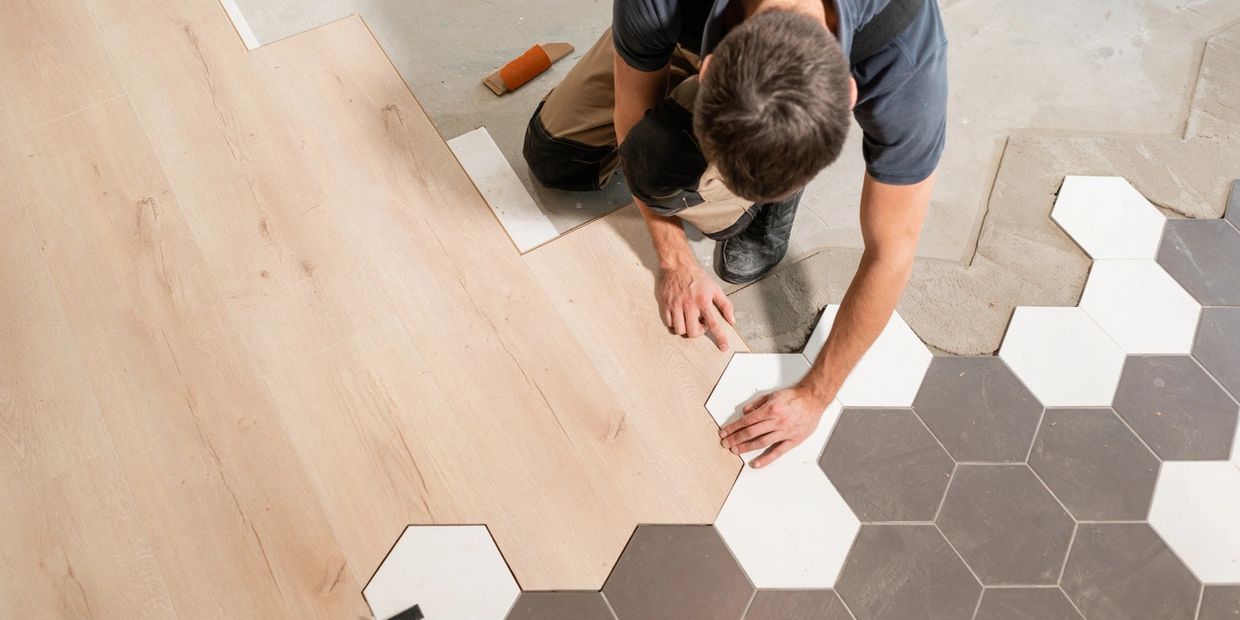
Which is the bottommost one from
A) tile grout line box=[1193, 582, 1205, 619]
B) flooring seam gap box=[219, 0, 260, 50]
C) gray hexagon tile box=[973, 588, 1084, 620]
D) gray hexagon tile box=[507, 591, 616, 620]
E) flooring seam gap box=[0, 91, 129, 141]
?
gray hexagon tile box=[507, 591, 616, 620]

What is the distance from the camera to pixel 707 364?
1441 mm

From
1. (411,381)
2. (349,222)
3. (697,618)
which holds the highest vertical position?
(349,222)

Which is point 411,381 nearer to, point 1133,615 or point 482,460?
point 482,460

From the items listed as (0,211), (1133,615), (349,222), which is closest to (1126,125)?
(1133,615)

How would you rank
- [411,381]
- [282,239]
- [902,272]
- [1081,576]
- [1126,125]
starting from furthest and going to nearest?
[1126,125] < [282,239] < [411,381] < [1081,576] < [902,272]

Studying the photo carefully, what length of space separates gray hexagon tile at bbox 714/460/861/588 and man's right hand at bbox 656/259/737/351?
266 millimetres

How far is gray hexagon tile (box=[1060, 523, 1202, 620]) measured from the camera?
1.26 metres

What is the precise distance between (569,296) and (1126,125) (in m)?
1.28

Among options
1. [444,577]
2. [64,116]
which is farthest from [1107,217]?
[64,116]

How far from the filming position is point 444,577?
128 centimetres

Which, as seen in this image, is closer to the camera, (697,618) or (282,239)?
(697,618)

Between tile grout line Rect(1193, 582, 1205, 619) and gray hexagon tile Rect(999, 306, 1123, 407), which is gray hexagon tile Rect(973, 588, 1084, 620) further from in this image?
gray hexagon tile Rect(999, 306, 1123, 407)

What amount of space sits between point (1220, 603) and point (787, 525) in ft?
2.32

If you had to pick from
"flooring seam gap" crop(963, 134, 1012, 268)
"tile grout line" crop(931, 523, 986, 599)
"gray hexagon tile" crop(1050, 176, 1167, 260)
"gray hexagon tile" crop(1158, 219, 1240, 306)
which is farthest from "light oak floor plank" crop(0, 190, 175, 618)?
"gray hexagon tile" crop(1158, 219, 1240, 306)
